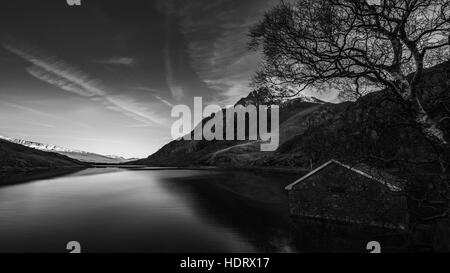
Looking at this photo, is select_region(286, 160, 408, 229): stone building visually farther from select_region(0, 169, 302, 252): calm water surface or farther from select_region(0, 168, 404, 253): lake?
select_region(0, 169, 302, 252): calm water surface

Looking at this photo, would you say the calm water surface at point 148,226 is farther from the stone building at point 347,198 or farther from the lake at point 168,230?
the stone building at point 347,198

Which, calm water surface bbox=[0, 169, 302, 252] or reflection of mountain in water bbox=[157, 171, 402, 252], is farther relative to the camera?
calm water surface bbox=[0, 169, 302, 252]

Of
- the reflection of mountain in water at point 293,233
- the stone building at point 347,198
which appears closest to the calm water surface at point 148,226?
the reflection of mountain in water at point 293,233

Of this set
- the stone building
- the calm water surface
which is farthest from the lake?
the stone building

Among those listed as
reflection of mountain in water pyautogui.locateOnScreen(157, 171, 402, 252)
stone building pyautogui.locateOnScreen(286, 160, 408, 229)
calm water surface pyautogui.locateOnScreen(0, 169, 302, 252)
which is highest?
stone building pyautogui.locateOnScreen(286, 160, 408, 229)

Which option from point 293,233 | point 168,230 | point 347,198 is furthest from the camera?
point 168,230

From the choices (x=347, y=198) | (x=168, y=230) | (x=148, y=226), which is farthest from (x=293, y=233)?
(x=148, y=226)

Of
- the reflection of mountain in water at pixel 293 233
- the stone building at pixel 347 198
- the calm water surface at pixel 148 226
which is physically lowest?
the calm water surface at pixel 148 226

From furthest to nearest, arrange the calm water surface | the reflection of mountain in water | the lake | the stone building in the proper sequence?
the stone building < the calm water surface < the lake < the reflection of mountain in water

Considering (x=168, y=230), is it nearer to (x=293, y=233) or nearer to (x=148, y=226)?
(x=148, y=226)

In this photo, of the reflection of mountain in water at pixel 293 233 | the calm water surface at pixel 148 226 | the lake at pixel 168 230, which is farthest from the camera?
the calm water surface at pixel 148 226
